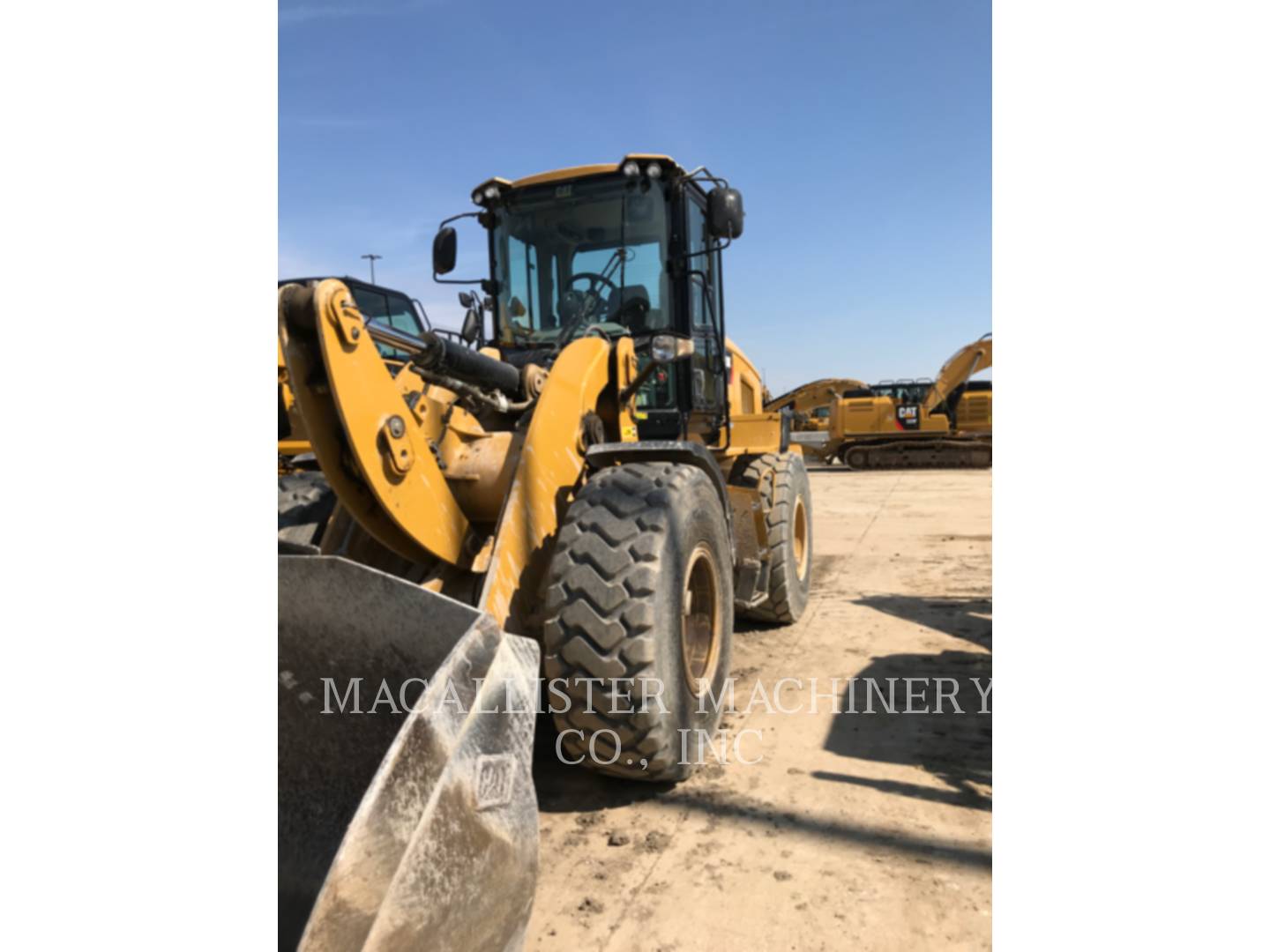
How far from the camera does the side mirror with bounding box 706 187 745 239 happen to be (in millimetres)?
4148

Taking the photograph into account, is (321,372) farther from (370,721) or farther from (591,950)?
(591,950)

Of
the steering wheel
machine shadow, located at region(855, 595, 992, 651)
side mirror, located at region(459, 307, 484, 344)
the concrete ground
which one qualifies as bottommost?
the concrete ground

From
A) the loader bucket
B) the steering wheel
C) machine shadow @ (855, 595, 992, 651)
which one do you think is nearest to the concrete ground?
machine shadow @ (855, 595, 992, 651)

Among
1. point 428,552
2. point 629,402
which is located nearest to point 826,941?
point 428,552

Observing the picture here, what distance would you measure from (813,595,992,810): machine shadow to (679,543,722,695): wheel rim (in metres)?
0.60

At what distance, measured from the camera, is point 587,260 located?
4.66 metres

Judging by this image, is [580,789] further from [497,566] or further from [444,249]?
[444,249]

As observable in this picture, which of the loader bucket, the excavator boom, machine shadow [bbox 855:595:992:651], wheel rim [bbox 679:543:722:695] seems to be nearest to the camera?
the loader bucket

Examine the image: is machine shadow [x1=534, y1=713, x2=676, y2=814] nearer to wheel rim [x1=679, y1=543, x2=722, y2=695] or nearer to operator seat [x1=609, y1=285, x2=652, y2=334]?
wheel rim [x1=679, y1=543, x2=722, y2=695]

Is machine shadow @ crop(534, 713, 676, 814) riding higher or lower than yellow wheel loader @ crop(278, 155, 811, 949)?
lower

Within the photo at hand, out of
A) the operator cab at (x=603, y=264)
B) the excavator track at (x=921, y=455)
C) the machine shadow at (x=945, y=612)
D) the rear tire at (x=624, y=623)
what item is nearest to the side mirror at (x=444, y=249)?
the operator cab at (x=603, y=264)

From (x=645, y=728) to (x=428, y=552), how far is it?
3.44 ft

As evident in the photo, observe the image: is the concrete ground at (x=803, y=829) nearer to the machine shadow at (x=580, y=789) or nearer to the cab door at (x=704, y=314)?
the machine shadow at (x=580, y=789)

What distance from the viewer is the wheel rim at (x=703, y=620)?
3.49 meters
